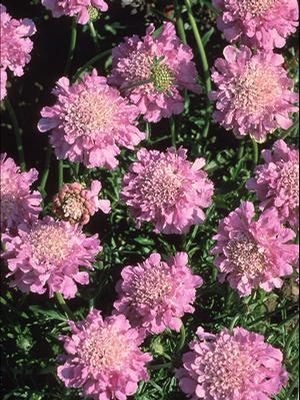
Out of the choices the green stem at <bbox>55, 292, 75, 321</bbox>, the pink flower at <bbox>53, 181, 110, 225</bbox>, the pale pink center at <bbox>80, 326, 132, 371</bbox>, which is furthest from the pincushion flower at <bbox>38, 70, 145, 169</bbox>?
the pale pink center at <bbox>80, 326, 132, 371</bbox>

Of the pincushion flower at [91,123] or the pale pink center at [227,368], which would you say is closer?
the pale pink center at [227,368]

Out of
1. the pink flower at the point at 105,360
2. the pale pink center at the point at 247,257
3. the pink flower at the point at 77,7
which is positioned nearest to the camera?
the pink flower at the point at 105,360

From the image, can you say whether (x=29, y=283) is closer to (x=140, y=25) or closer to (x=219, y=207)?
(x=219, y=207)

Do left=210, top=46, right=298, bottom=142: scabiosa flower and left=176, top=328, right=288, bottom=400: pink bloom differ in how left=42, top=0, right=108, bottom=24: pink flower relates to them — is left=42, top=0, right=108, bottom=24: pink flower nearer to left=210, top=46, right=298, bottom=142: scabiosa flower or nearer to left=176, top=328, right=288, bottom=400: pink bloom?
left=210, top=46, right=298, bottom=142: scabiosa flower

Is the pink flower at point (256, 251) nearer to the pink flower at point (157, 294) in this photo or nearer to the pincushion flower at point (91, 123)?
the pink flower at point (157, 294)

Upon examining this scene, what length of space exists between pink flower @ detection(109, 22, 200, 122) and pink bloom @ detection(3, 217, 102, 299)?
0.45 meters

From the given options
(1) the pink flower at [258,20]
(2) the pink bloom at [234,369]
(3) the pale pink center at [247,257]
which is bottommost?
(2) the pink bloom at [234,369]

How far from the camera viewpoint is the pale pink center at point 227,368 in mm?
1918

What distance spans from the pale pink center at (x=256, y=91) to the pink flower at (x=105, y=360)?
66 centimetres

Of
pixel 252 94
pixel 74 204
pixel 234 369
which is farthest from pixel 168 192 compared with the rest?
pixel 234 369

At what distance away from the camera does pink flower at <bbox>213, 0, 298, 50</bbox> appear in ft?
7.44

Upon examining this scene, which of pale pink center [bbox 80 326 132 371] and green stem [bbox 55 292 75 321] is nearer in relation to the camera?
pale pink center [bbox 80 326 132 371]

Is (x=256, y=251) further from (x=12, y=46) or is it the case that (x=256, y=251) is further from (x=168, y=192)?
(x=12, y=46)

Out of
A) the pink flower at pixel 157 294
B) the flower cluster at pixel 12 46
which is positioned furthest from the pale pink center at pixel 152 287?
the flower cluster at pixel 12 46
